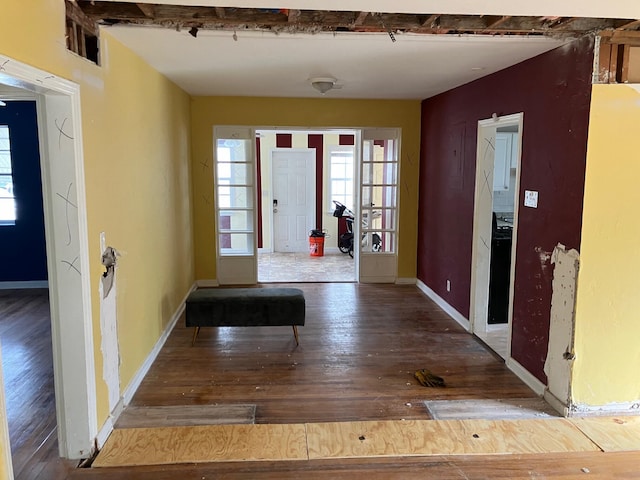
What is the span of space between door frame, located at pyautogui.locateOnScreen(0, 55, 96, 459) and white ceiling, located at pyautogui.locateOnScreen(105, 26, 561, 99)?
33.8 inches

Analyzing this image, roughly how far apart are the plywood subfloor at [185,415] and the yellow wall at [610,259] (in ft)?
7.12

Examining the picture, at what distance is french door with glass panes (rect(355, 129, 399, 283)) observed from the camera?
6344mm

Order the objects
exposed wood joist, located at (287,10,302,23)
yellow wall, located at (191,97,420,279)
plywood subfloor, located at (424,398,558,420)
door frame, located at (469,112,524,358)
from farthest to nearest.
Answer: yellow wall, located at (191,97,420,279) < door frame, located at (469,112,524,358) < plywood subfloor, located at (424,398,558,420) < exposed wood joist, located at (287,10,302,23)

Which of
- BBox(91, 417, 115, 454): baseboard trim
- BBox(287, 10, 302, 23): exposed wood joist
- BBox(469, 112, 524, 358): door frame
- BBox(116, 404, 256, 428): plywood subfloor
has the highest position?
BBox(287, 10, 302, 23): exposed wood joist

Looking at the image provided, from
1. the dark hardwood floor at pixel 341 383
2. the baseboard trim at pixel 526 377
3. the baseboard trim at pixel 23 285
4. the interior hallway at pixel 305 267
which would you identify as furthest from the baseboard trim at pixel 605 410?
the baseboard trim at pixel 23 285

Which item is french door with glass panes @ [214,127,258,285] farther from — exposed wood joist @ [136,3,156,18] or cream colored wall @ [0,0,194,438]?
exposed wood joist @ [136,3,156,18]

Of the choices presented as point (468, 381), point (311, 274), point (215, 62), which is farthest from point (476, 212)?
point (311, 274)

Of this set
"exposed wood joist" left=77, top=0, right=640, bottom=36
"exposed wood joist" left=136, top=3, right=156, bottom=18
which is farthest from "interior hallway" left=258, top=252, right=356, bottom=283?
"exposed wood joist" left=136, top=3, right=156, bottom=18

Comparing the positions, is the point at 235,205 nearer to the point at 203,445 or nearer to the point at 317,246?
the point at 317,246

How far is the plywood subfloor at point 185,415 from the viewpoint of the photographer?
299 cm

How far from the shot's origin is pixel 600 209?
292cm

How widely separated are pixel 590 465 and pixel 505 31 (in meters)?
2.56

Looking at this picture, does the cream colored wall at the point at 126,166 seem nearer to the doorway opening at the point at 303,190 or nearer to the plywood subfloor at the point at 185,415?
the plywood subfloor at the point at 185,415

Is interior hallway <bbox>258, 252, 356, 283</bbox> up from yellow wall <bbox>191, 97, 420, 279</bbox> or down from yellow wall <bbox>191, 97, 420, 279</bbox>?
down
